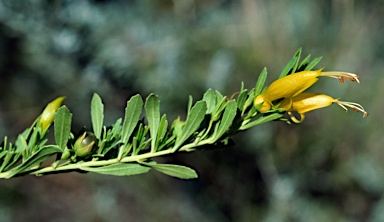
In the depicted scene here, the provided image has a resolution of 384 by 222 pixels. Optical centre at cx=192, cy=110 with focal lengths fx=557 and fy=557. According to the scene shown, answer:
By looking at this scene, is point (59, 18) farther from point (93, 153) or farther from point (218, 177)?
point (93, 153)

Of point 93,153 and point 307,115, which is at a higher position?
point 93,153

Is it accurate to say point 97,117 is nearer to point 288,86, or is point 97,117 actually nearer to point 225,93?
point 288,86

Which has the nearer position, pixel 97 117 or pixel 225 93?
pixel 97 117

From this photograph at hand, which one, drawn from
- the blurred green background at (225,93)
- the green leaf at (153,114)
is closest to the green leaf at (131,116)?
the green leaf at (153,114)

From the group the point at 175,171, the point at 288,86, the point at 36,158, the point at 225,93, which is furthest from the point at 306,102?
the point at 225,93

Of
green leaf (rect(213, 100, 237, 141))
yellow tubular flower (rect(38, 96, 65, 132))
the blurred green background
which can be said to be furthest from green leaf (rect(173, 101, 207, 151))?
the blurred green background

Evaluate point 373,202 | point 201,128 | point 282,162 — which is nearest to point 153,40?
point 282,162

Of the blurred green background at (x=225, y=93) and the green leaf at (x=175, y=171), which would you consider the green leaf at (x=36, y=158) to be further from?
the blurred green background at (x=225, y=93)
